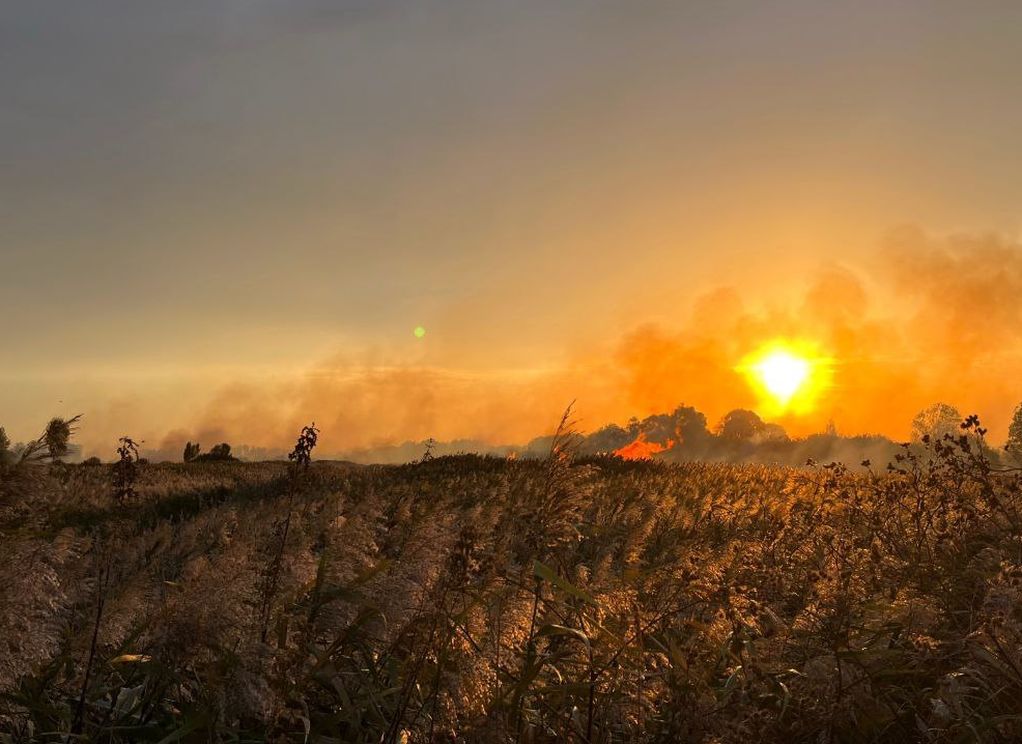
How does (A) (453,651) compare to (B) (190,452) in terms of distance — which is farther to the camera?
(B) (190,452)

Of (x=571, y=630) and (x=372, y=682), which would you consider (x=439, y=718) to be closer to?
(x=571, y=630)

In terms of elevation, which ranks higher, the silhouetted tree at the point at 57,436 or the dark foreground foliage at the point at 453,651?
the silhouetted tree at the point at 57,436

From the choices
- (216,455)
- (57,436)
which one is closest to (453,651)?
(57,436)

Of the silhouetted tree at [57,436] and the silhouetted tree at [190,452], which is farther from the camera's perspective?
the silhouetted tree at [190,452]

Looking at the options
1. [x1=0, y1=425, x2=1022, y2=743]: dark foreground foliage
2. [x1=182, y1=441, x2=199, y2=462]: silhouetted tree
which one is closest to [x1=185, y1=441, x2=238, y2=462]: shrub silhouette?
[x1=182, y1=441, x2=199, y2=462]: silhouetted tree

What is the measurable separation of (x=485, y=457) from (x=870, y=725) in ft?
88.1

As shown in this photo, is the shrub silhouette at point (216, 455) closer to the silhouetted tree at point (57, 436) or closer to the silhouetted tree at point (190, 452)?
the silhouetted tree at point (190, 452)

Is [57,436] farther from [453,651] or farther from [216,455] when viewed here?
[216,455]

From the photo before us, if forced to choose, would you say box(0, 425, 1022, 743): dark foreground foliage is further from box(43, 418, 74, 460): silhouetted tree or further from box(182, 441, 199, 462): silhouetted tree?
box(182, 441, 199, 462): silhouetted tree

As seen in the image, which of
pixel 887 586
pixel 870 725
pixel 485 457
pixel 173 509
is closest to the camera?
pixel 870 725

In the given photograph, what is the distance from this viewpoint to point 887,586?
24.1 ft

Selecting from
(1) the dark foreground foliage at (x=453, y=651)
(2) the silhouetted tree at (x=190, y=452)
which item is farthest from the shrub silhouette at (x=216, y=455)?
(1) the dark foreground foliage at (x=453, y=651)

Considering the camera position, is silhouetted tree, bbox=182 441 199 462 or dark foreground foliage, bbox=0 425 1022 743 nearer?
dark foreground foliage, bbox=0 425 1022 743

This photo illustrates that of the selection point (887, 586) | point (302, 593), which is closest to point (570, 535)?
point (302, 593)
